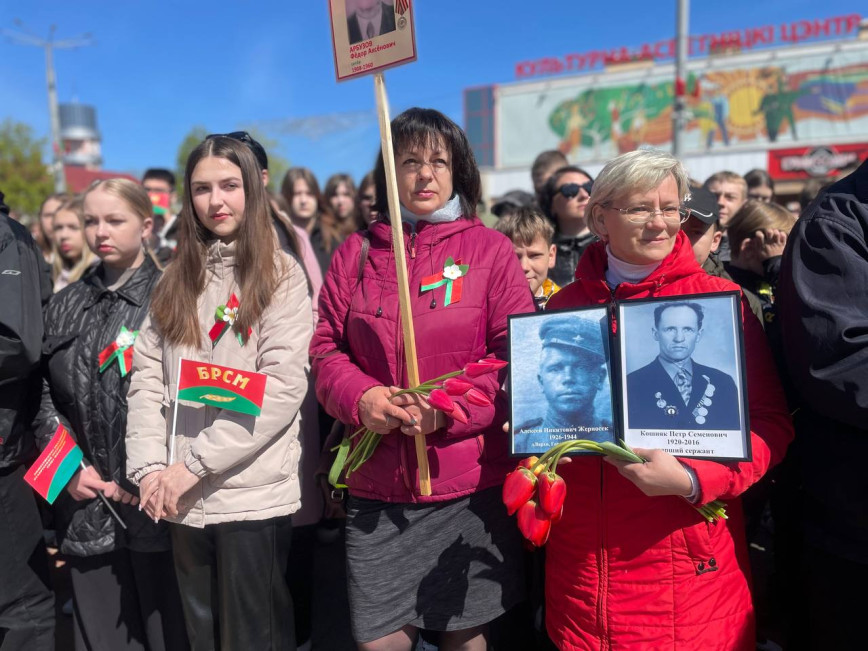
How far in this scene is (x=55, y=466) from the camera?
2289 millimetres

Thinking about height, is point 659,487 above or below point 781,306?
below

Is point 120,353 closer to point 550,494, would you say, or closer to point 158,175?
point 550,494

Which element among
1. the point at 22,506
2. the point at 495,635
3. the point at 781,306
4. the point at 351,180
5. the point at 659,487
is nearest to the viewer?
the point at 659,487

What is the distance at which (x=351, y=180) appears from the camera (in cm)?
584

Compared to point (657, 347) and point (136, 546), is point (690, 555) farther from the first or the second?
point (136, 546)

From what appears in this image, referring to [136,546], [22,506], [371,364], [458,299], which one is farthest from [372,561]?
[22,506]

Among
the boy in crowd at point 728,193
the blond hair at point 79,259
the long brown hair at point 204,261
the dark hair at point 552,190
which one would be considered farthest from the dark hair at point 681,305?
the boy in crowd at point 728,193

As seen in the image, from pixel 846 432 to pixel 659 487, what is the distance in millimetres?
529

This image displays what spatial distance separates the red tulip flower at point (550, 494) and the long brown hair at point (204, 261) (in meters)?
1.27

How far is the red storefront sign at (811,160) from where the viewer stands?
23656 mm

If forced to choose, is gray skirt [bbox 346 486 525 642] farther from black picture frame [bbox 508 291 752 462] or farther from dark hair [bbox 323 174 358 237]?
dark hair [bbox 323 174 358 237]

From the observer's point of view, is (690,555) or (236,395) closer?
(690,555)

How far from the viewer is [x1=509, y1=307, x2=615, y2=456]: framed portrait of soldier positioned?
1.64 metres

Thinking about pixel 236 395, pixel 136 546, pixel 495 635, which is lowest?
pixel 495 635
